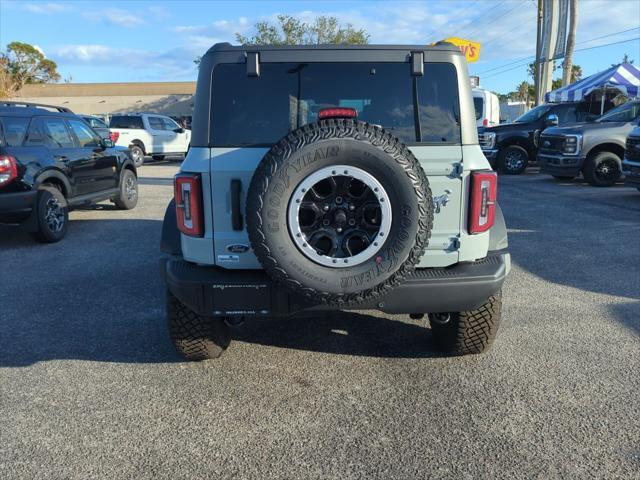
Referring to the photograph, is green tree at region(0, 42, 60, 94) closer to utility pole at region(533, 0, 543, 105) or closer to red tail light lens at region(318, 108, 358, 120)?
utility pole at region(533, 0, 543, 105)

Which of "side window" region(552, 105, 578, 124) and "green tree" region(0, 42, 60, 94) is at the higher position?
"green tree" region(0, 42, 60, 94)

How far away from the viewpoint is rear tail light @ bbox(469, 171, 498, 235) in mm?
3006

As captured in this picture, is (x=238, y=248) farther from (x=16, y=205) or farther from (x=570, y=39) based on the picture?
(x=570, y=39)

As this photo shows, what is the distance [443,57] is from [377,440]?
2171 millimetres

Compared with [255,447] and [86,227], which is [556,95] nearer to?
[86,227]

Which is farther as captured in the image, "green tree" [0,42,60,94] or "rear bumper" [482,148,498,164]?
"green tree" [0,42,60,94]

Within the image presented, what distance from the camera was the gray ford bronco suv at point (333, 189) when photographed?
2.68 metres

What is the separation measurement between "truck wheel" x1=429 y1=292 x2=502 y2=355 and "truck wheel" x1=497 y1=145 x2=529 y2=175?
1279cm

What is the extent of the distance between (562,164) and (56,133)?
10.4 m

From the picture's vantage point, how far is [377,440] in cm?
271

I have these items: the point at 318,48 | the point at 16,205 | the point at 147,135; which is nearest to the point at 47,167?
the point at 16,205

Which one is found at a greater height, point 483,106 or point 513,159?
point 483,106

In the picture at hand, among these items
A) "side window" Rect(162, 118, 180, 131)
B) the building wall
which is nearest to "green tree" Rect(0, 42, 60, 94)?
the building wall

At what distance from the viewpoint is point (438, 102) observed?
3148mm
